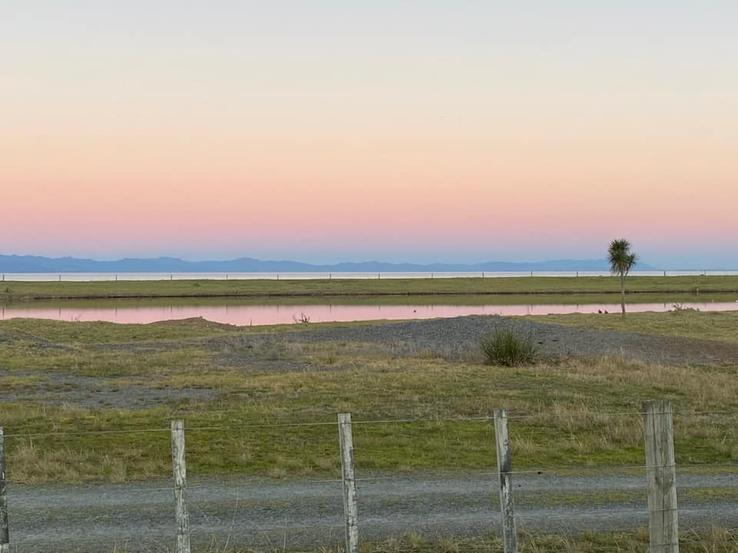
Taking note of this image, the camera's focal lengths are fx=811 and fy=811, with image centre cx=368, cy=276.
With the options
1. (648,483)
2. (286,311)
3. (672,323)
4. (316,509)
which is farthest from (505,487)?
(286,311)

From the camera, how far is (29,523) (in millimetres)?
11836

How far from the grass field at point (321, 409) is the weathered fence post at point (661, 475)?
692 centimetres

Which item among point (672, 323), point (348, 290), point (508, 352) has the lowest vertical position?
point (672, 323)

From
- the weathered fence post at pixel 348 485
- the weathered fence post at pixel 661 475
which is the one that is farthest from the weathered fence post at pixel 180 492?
the weathered fence post at pixel 661 475

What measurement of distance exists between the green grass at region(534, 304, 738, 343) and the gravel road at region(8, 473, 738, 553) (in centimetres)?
3593

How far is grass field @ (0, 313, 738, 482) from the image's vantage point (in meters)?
16.4

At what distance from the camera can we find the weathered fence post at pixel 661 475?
893 cm

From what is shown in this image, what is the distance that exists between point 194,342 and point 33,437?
2527cm

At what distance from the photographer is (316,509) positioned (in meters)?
12.6

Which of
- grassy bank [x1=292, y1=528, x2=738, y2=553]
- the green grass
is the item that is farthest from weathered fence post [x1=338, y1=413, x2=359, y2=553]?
the green grass

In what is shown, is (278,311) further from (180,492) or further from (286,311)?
(180,492)

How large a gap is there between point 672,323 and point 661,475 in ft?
166

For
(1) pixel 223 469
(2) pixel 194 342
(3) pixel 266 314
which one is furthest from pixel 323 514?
(3) pixel 266 314

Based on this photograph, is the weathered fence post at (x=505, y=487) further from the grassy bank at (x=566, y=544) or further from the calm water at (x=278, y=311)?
the calm water at (x=278, y=311)
